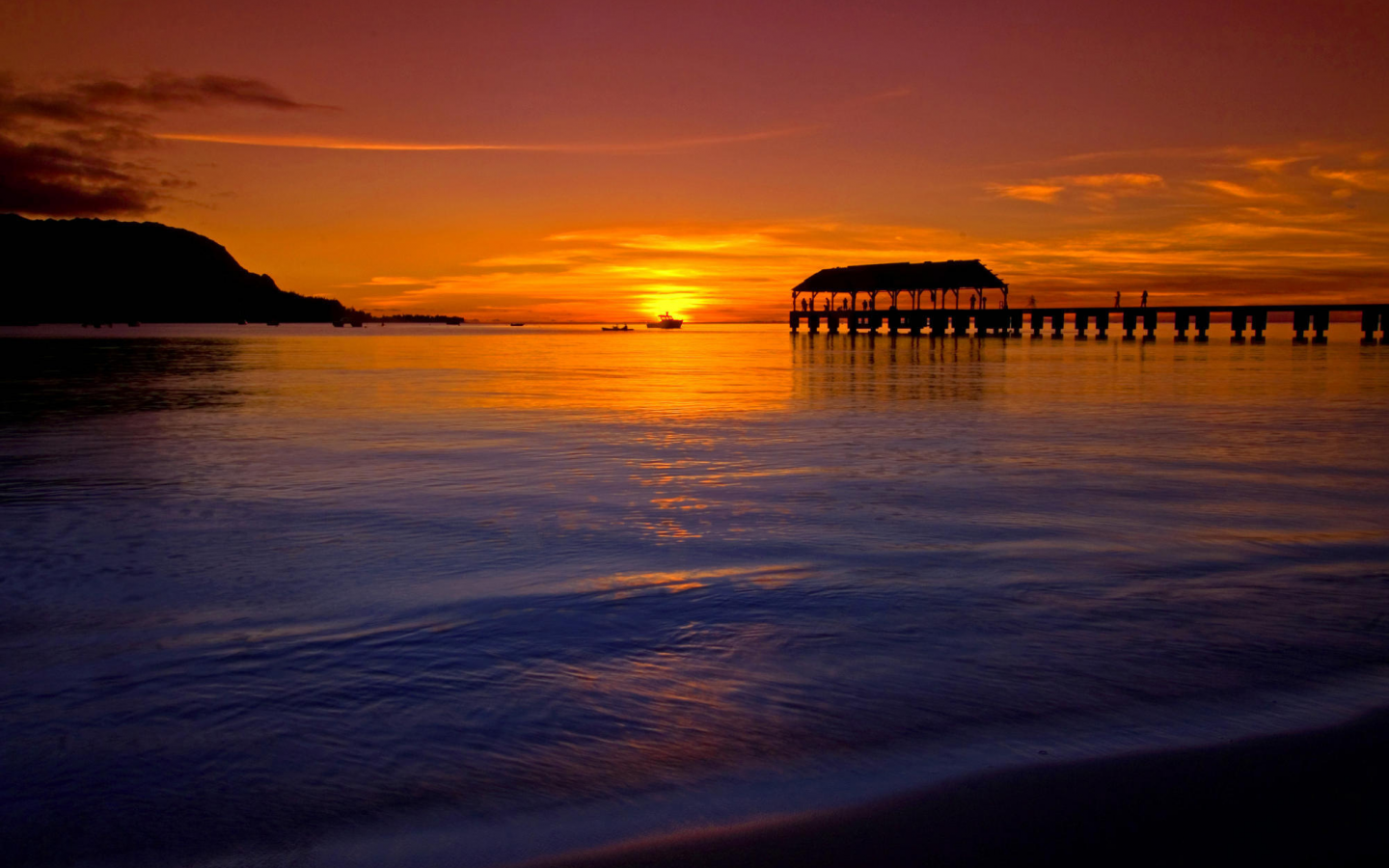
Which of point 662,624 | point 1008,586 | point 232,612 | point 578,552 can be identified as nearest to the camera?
point 662,624

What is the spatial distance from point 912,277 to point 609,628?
79.6m

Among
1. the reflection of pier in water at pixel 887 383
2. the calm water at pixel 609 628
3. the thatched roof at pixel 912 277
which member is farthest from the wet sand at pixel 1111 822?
the thatched roof at pixel 912 277

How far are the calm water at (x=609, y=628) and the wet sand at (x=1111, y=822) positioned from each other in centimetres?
19

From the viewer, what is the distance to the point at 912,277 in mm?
81125

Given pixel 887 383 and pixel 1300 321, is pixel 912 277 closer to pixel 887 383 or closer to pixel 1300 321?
pixel 1300 321

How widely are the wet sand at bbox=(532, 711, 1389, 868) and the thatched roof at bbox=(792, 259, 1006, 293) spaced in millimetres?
77433

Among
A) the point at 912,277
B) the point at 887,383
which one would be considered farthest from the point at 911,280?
the point at 887,383

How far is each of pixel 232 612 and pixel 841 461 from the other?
882 centimetres

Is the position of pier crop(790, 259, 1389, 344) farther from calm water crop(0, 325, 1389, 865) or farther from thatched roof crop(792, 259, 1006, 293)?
calm water crop(0, 325, 1389, 865)

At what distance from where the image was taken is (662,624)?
5617mm

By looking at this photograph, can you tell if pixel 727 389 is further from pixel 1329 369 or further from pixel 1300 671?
pixel 1329 369

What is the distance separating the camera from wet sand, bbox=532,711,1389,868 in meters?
3.01

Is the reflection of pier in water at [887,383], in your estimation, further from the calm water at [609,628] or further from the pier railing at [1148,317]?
the pier railing at [1148,317]

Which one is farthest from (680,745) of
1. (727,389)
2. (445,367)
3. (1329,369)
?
(1329,369)
